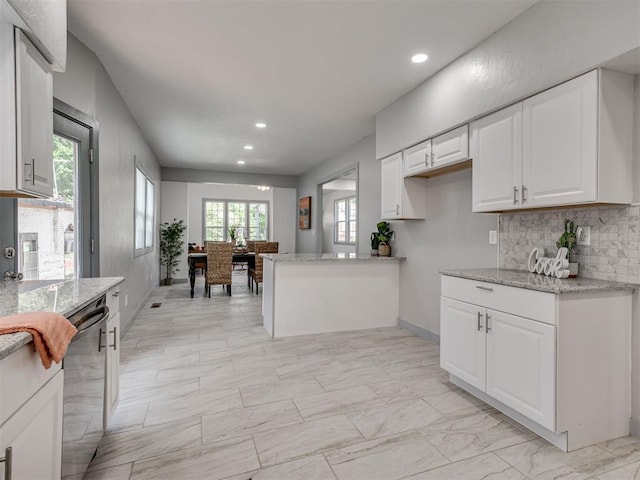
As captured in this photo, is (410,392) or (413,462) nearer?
(413,462)

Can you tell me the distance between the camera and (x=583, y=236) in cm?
216

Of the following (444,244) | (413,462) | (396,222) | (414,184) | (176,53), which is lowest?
(413,462)

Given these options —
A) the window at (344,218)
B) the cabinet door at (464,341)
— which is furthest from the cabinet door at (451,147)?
the window at (344,218)

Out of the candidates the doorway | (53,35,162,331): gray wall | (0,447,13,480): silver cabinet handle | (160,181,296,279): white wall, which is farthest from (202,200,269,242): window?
(0,447,13,480): silver cabinet handle

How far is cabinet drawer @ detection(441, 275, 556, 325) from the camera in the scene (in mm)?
1813

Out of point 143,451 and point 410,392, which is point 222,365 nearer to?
point 143,451

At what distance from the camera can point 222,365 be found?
116 inches

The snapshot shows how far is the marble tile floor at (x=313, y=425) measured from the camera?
1658mm

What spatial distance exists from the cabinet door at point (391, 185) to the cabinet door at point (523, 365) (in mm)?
1806

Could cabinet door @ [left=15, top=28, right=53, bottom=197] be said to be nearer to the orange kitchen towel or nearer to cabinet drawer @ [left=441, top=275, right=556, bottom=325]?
the orange kitchen towel

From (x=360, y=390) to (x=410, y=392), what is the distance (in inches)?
14.0

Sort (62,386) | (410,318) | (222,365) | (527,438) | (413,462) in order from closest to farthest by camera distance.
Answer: (62,386) < (413,462) < (527,438) < (222,365) < (410,318)

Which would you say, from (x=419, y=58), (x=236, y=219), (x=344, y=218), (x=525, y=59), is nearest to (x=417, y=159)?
(x=419, y=58)

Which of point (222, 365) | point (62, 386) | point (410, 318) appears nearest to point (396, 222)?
point (410, 318)
